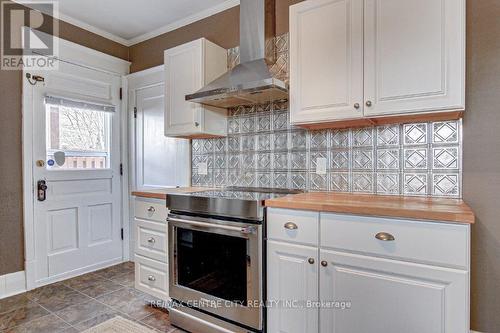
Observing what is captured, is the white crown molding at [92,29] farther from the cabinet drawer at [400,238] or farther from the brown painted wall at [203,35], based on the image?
the cabinet drawer at [400,238]

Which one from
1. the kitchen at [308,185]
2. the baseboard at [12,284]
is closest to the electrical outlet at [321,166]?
the kitchen at [308,185]

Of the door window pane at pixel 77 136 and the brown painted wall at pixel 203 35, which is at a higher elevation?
the brown painted wall at pixel 203 35

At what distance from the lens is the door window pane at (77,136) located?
2926mm

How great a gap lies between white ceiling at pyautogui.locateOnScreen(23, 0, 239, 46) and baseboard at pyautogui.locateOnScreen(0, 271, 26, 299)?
8.26 feet

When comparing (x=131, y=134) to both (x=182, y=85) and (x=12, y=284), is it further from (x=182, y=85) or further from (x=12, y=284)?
(x=12, y=284)

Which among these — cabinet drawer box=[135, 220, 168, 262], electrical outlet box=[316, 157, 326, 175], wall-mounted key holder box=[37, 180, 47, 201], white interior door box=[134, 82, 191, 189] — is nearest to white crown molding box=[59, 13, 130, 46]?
white interior door box=[134, 82, 191, 189]

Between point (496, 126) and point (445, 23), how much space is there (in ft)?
2.17

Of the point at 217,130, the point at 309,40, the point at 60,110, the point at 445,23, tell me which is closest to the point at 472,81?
the point at 445,23

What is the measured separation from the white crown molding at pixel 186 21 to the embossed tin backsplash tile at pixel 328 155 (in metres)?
0.43

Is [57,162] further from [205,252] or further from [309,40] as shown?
[309,40]

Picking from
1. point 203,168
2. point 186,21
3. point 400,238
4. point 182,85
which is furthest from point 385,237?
point 186,21

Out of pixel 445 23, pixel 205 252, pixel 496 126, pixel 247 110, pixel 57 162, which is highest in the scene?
pixel 445 23

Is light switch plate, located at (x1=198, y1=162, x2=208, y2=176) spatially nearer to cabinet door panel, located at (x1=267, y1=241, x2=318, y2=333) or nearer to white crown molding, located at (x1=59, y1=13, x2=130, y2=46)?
cabinet door panel, located at (x1=267, y1=241, x2=318, y2=333)

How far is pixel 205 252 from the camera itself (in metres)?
2.01
